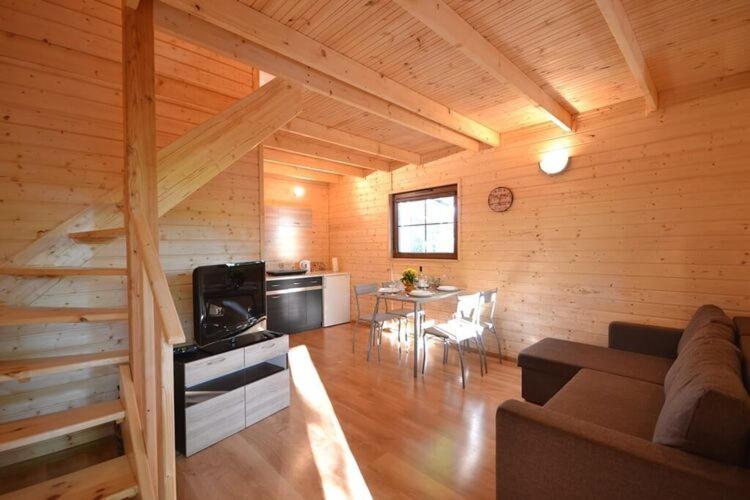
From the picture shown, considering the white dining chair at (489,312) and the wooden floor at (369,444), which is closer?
the wooden floor at (369,444)

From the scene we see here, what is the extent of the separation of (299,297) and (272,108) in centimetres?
310

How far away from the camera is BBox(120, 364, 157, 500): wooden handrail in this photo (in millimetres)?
1454

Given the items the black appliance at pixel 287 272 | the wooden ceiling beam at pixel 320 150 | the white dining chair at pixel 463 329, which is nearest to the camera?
the white dining chair at pixel 463 329

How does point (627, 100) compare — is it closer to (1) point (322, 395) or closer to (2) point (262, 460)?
(1) point (322, 395)

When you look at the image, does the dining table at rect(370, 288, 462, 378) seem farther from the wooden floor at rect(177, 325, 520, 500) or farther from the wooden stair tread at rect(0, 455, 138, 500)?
the wooden stair tread at rect(0, 455, 138, 500)

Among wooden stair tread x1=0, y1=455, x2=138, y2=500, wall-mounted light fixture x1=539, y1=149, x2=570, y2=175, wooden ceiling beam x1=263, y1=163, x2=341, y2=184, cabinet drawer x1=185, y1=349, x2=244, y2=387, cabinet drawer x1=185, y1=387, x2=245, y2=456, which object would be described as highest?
wooden ceiling beam x1=263, y1=163, x2=341, y2=184

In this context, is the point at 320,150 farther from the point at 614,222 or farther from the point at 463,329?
the point at 614,222

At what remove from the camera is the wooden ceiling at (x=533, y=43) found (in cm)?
187

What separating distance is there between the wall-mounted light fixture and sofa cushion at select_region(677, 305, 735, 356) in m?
1.61

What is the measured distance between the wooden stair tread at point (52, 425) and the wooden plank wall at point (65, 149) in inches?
34.4

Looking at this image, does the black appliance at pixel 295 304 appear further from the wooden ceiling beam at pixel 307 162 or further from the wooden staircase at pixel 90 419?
the wooden staircase at pixel 90 419

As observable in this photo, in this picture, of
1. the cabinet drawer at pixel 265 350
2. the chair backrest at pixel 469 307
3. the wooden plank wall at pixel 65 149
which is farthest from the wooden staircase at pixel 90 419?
the chair backrest at pixel 469 307

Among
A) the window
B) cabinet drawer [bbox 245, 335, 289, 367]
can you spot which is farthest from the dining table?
cabinet drawer [bbox 245, 335, 289, 367]

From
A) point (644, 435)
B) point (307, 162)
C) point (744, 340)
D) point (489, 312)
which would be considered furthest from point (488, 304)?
point (307, 162)
